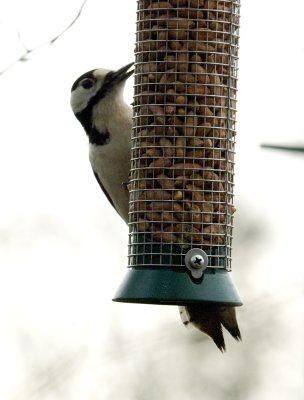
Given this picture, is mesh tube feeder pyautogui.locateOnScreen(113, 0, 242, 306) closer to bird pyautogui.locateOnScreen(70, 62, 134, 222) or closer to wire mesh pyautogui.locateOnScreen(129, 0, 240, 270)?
wire mesh pyautogui.locateOnScreen(129, 0, 240, 270)

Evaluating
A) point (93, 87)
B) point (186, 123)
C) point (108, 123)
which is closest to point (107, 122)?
point (108, 123)

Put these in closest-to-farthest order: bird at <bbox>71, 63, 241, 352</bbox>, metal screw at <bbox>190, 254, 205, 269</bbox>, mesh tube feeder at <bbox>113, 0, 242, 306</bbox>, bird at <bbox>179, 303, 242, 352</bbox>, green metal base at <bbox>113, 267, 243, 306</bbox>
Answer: green metal base at <bbox>113, 267, 243, 306</bbox> < metal screw at <bbox>190, 254, 205, 269</bbox> < mesh tube feeder at <bbox>113, 0, 242, 306</bbox> < bird at <bbox>179, 303, 242, 352</bbox> < bird at <bbox>71, 63, 241, 352</bbox>

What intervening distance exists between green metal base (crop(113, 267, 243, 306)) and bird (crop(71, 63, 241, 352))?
136 centimetres

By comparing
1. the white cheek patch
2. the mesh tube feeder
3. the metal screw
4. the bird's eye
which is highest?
the bird's eye

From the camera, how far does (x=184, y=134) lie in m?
7.27

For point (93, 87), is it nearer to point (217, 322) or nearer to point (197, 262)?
point (217, 322)

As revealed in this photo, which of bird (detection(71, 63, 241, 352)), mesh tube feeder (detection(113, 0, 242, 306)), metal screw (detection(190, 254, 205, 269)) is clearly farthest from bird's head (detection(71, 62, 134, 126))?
metal screw (detection(190, 254, 205, 269))

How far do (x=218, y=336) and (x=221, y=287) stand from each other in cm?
58

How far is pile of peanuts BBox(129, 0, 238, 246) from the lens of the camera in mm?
7266
